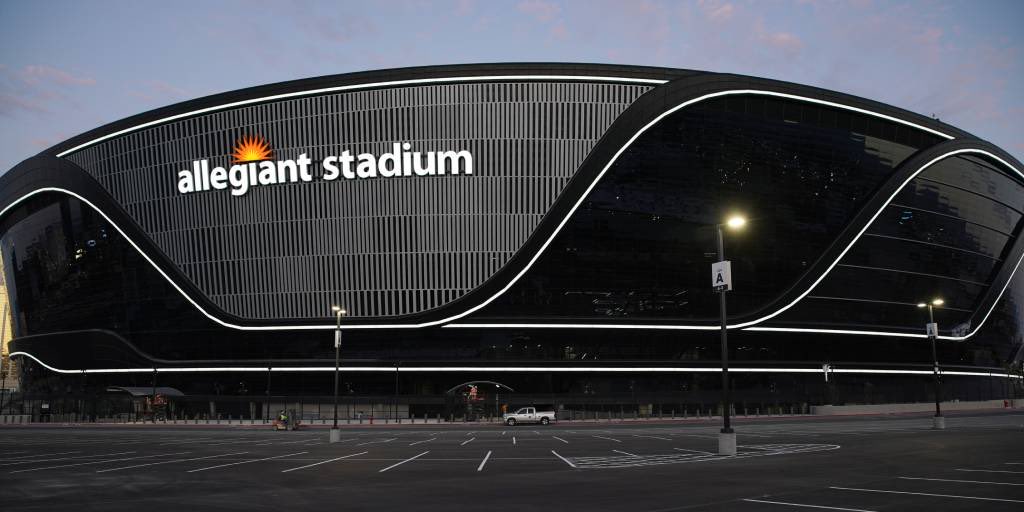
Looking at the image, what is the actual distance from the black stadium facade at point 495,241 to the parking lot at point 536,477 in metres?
40.0

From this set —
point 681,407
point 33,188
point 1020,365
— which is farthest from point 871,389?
point 33,188

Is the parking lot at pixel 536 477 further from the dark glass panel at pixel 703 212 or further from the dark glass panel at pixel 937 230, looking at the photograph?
the dark glass panel at pixel 937 230

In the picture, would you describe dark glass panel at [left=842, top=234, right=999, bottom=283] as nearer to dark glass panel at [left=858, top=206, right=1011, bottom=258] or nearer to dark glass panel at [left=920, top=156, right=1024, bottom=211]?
dark glass panel at [left=858, top=206, right=1011, bottom=258]

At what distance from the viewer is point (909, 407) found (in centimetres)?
8512

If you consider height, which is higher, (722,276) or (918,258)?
(918,258)

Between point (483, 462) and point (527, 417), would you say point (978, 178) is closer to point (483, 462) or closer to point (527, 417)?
point (527, 417)

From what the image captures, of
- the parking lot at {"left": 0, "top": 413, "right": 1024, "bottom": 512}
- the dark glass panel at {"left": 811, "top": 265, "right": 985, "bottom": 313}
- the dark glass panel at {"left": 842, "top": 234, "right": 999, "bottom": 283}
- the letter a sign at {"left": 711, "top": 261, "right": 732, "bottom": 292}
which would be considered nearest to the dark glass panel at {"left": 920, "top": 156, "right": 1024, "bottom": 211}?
the dark glass panel at {"left": 842, "top": 234, "right": 999, "bottom": 283}

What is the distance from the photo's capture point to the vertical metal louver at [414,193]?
72.8m

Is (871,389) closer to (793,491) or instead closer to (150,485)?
(793,491)

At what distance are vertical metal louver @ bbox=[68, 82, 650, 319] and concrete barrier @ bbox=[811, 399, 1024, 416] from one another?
35.9 m

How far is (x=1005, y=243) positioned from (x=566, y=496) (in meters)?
110

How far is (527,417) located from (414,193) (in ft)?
78.9

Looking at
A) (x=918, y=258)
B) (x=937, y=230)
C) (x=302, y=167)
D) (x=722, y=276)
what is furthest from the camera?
(x=937, y=230)

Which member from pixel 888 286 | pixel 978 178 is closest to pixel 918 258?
pixel 888 286
